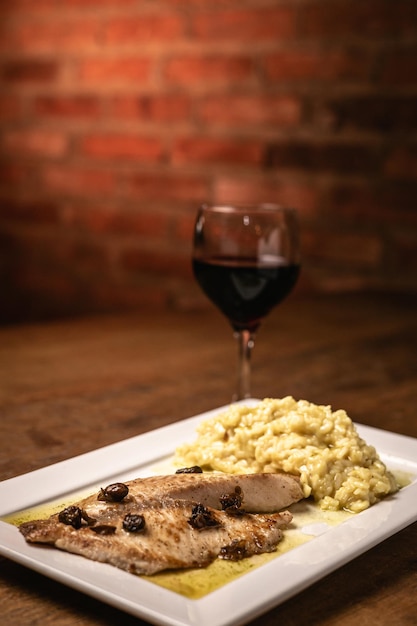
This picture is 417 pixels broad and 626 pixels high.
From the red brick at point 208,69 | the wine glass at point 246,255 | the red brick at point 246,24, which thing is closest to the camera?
the wine glass at point 246,255

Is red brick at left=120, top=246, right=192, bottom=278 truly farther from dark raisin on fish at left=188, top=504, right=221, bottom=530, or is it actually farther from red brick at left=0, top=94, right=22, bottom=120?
dark raisin on fish at left=188, top=504, right=221, bottom=530

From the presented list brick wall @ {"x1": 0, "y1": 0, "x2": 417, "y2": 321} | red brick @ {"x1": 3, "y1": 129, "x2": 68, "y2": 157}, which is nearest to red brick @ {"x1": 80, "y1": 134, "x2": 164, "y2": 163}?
brick wall @ {"x1": 0, "y1": 0, "x2": 417, "y2": 321}

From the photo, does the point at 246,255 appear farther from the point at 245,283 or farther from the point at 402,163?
the point at 402,163

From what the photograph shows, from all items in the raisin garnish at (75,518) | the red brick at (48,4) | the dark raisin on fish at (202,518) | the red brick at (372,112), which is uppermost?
the red brick at (48,4)

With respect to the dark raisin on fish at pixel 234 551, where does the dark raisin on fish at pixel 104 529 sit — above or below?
above

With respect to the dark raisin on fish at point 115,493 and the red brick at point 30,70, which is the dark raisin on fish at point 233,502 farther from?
the red brick at point 30,70

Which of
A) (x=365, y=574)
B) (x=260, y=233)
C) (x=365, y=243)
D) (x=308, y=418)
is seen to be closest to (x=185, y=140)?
(x=365, y=243)

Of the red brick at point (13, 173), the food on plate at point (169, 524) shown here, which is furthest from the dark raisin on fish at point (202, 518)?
the red brick at point (13, 173)
